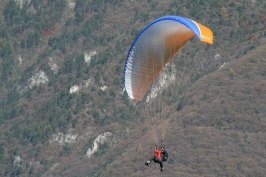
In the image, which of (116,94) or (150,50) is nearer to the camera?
(150,50)

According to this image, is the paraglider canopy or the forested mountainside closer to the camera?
the paraglider canopy

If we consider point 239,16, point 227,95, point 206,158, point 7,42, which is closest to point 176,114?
point 227,95

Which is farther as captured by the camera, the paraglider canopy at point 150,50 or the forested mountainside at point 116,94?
the forested mountainside at point 116,94

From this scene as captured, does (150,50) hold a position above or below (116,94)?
above
